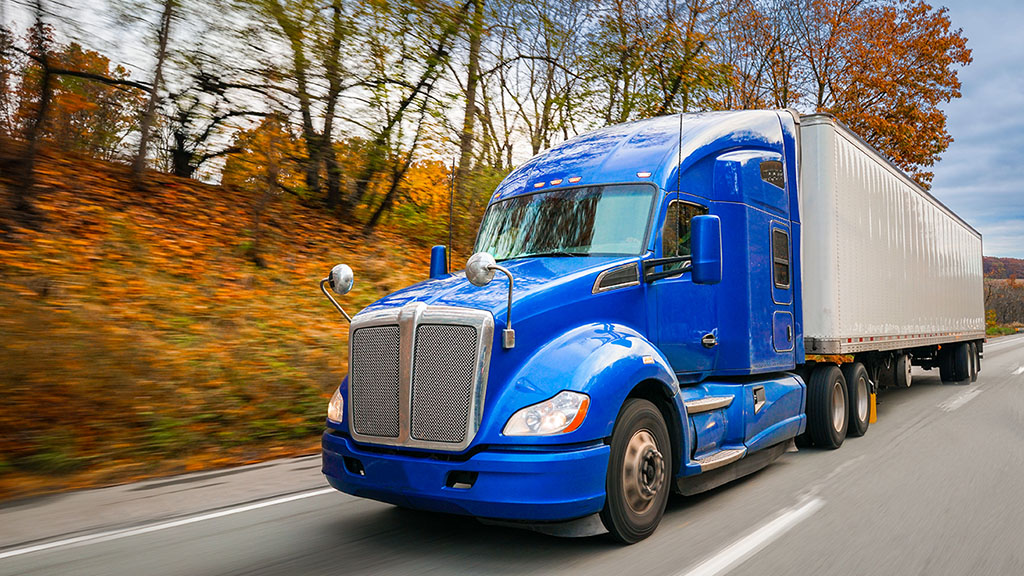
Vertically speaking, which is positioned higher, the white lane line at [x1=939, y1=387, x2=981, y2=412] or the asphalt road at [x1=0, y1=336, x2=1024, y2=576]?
the asphalt road at [x1=0, y1=336, x2=1024, y2=576]

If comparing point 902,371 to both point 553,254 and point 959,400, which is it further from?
point 553,254

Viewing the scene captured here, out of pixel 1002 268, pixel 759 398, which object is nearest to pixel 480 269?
pixel 759 398

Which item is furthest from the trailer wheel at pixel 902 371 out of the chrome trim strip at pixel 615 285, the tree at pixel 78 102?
the tree at pixel 78 102

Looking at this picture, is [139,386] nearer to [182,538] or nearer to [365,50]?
[182,538]

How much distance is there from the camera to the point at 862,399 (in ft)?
30.2

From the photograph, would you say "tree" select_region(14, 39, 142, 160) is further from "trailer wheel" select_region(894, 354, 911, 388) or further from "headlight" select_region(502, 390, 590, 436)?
"trailer wheel" select_region(894, 354, 911, 388)

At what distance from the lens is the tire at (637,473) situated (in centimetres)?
457

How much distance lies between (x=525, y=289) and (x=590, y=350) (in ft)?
1.85

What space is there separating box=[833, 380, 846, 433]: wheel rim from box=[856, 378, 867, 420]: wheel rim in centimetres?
43

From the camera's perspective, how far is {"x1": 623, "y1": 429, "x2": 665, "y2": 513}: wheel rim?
4.70 metres

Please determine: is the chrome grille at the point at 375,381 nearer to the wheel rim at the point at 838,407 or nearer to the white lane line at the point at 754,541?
the white lane line at the point at 754,541

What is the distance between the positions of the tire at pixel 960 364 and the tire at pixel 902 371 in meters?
3.66

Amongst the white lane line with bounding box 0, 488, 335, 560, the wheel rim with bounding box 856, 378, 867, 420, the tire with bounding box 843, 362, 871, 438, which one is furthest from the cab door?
the wheel rim with bounding box 856, 378, 867, 420

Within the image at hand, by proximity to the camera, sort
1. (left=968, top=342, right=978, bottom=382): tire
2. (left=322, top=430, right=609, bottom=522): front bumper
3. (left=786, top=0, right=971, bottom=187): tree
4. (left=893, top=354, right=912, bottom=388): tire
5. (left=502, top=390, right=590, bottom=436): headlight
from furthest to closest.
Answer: (left=786, top=0, right=971, bottom=187): tree → (left=968, top=342, right=978, bottom=382): tire → (left=893, top=354, right=912, bottom=388): tire → (left=502, top=390, right=590, bottom=436): headlight → (left=322, top=430, right=609, bottom=522): front bumper
